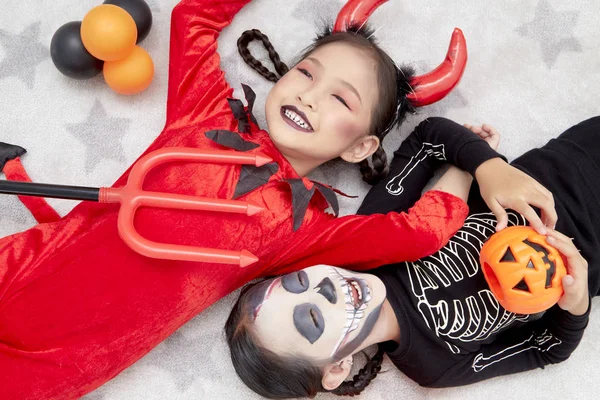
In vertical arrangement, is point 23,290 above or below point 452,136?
below

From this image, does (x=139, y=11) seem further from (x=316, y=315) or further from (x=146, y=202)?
(x=316, y=315)

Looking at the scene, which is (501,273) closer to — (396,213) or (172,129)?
(396,213)

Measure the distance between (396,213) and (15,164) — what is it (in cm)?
84

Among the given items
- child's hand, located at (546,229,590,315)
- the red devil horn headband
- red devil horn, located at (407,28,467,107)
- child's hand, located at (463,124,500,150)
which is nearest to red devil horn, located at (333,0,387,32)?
the red devil horn headband

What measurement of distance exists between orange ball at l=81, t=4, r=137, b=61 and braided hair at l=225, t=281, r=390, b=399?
566 mm

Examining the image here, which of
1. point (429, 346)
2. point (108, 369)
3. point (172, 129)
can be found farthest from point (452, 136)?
point (108, 369)

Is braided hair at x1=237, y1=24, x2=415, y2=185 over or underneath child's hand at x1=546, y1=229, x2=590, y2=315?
over

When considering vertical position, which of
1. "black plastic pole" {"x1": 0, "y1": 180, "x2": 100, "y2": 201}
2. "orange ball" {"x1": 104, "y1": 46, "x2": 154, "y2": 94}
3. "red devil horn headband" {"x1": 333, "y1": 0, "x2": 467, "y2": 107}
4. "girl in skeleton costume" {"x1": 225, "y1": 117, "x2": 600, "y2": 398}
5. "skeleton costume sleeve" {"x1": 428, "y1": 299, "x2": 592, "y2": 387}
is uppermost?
"red devil horn headband" {"x1": 333, "y1": 0, "x2": 467, "y2": 107}

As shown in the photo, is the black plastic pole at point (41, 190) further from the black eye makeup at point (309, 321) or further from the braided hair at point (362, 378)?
the braided hair at point (362, 378)

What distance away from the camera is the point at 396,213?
121cm

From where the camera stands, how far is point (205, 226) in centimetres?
112

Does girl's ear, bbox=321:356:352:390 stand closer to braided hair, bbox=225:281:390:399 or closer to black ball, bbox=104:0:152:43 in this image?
braided hair, bbox=225:281:390:399

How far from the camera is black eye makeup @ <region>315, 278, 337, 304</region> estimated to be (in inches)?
41.9

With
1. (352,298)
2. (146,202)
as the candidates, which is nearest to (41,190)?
(146,202)
